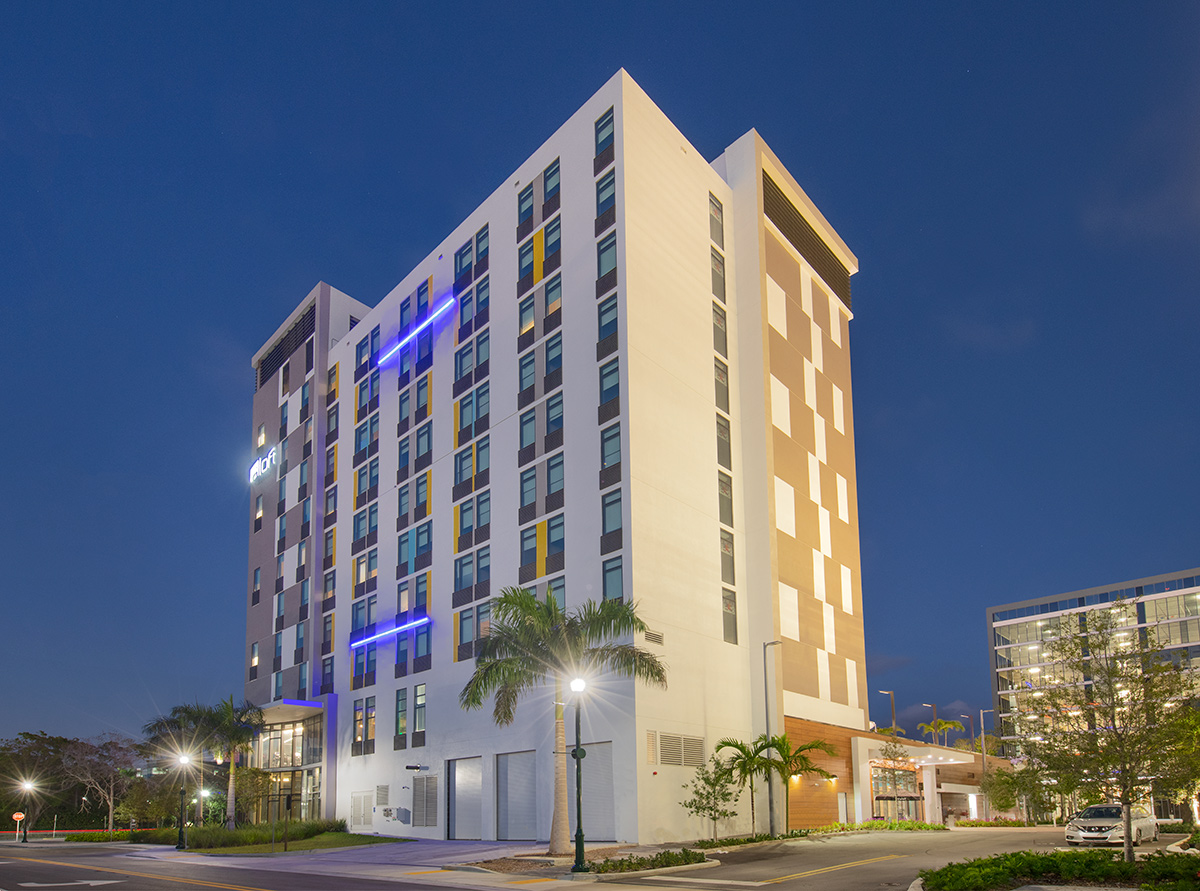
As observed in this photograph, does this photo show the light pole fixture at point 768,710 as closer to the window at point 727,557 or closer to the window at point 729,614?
the window at point 729,614

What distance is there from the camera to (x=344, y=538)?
221 ft

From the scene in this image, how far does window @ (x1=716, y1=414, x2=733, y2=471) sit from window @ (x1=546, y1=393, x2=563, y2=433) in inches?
345

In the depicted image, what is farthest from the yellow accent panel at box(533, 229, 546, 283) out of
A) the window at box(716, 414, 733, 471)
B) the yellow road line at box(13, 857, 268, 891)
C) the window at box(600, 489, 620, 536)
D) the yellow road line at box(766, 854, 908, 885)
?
the yellow road line at box(13, 857, 268, 891)

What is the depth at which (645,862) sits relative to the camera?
101 feet

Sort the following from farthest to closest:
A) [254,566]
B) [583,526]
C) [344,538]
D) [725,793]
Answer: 1. [254,566]
2. [344,538]
3. [583,526]
4. [725,793]

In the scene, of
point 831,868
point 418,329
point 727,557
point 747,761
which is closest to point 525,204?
point 418,329

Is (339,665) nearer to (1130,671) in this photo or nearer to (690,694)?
(690,694)

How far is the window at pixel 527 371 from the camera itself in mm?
51106

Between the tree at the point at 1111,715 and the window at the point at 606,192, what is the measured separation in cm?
3042

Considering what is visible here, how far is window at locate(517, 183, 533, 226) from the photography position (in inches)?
2130

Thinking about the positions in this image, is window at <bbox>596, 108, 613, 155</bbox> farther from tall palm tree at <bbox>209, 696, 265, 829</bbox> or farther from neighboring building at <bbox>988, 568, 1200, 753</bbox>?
neighboring building at <bbox>988, 568, 1200, 753</bbox>

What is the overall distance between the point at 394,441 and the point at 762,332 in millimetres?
24432

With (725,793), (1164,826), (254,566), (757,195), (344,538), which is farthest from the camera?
(254,566)

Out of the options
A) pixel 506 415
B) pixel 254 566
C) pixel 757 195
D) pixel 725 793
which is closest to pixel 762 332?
pixel 757 195
